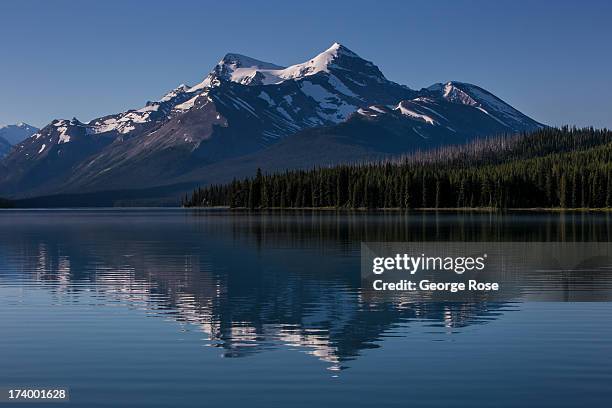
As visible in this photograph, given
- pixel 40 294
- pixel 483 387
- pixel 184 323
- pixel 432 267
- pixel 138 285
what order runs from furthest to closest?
pixel 432 267, pixel 138 285, pixel 40 294, pixel 184 323, pixel 483 387

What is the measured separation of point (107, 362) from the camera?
3017 cm

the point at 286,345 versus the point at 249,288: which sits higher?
the point at 249,288

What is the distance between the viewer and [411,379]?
27203 millimetres

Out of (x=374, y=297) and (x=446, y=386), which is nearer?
(x=446, y=386)

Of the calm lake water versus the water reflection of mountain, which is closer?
the calm lake water

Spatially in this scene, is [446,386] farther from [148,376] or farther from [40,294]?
[40,294]

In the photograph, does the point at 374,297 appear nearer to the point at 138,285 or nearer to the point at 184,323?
the point at 184,323

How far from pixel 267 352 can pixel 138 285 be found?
2394 cm

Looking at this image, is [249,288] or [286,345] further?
[249,288]

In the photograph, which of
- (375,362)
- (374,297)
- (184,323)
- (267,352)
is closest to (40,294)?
(184,323)

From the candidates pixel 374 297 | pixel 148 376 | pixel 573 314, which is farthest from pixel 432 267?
pixel 148 376

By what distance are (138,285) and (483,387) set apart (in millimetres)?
31696

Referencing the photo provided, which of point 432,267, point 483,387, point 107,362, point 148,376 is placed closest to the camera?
point 483,387

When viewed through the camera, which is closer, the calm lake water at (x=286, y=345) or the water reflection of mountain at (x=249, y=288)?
the calm lake water at (x=286, y=345)
